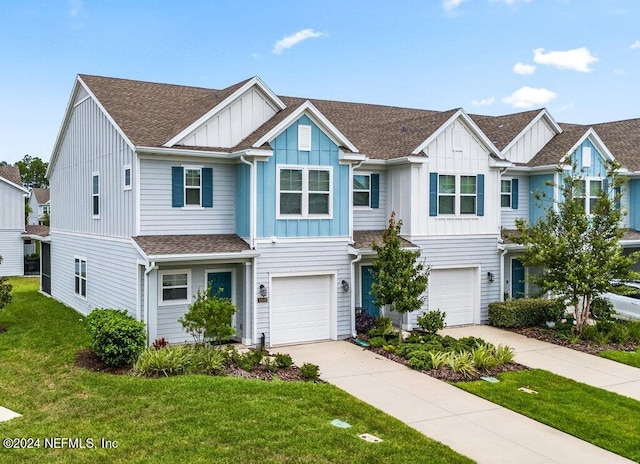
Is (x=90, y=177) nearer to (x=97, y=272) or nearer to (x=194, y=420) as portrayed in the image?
(x=97, y=272)

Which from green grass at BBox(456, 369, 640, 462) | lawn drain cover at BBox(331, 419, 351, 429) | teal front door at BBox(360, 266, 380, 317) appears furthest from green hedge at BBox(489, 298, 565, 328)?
lawn drain cover at BBox(331, 419, 351, 429)

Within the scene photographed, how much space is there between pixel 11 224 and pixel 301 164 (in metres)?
24.8

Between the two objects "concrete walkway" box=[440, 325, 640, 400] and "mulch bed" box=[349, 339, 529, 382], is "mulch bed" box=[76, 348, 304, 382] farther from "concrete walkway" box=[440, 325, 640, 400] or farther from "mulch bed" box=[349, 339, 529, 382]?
"concrete walkway" box=[440, 325, 640, 400]

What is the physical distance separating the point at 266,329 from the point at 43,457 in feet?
27.6

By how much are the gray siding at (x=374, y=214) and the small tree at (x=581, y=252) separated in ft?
14.6

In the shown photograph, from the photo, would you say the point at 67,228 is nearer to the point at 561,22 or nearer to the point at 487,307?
the point at 487,307

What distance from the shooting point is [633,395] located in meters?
12.7

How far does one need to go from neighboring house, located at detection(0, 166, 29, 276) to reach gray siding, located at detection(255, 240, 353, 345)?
2346 centimetres

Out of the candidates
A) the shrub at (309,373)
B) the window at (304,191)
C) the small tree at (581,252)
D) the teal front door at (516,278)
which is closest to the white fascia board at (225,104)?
the window at (304,191)

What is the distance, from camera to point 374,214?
20.2 metres

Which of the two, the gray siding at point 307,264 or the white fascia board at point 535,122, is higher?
the white fascia board at point 535,122

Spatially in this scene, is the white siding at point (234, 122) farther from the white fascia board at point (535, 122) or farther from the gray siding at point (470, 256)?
the white fascia board at point (535, 122)

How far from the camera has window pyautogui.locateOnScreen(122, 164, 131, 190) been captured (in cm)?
A: 1661

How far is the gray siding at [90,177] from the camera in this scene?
56.3ft
